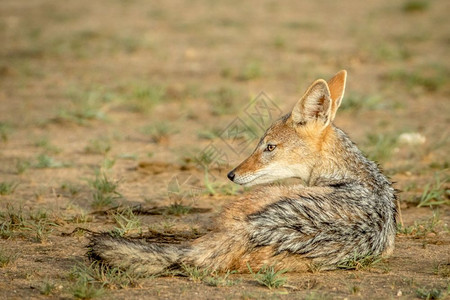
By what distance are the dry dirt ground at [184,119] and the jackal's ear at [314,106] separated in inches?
52.7

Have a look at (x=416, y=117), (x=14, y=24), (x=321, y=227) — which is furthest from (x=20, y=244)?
(x=14, y=24)

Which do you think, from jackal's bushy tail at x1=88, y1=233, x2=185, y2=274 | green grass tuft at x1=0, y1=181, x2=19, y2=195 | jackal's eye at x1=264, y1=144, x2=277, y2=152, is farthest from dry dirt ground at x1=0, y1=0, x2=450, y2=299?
jackal's eye at x1=264, y1=144, x2=277, y2=152

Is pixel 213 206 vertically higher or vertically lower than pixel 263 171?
lower

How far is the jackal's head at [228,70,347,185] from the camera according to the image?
5.98 m

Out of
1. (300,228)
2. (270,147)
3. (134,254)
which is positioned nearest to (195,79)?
(270,147)

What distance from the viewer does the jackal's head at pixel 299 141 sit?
19.6 feet

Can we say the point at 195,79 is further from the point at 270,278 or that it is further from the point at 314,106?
the point at 270,278

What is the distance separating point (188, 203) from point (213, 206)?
0.87ft

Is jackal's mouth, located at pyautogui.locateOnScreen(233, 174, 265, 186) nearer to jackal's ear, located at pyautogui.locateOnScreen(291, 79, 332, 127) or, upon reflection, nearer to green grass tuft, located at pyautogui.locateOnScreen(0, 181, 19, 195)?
jackal's ear, located at pyautogui.locateOnScreen(291, 79, 332, 127)

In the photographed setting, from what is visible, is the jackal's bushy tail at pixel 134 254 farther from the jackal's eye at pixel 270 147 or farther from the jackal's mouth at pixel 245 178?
the jackal's eye at pixel 270 147

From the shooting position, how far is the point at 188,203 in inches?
272

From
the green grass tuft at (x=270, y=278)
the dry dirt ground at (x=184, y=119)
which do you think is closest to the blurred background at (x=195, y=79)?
the dry dirt ground at (x=184, y=119)

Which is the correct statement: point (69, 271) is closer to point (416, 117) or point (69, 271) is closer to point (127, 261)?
point (127, 261)

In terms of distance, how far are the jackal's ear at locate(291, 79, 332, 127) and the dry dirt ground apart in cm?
134
